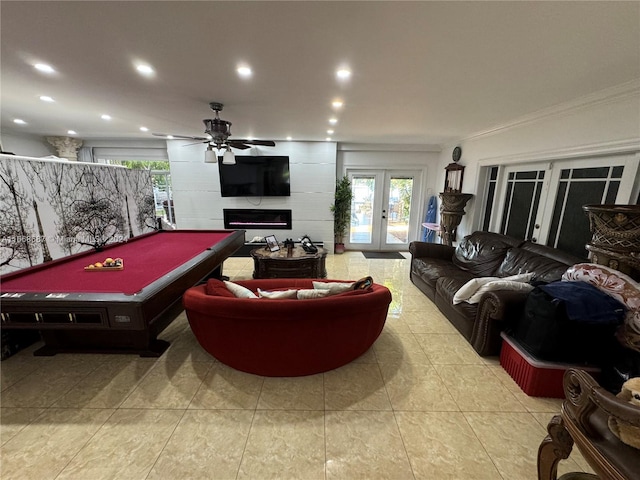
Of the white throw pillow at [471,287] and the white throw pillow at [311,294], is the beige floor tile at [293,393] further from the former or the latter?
the white throw pillow at [471,287]

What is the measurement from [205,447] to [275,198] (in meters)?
4.68

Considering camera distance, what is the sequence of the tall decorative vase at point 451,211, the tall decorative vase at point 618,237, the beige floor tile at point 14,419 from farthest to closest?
the tall decorative vase at point 451,211
the tall decorative vase at point 618,237
the beige floor tile at point 14,419

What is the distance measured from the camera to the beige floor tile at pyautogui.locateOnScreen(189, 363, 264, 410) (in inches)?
68.9

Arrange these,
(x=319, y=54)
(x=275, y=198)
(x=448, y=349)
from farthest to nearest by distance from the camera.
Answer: (x=275, y=198)
(x=448, y=349)
(x=319, y=54)

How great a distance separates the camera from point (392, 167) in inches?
224

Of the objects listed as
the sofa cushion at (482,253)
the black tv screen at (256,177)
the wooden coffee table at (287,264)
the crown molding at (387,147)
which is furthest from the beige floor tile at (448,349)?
the crown molding at (387,147)

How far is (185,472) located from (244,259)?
4108 mm

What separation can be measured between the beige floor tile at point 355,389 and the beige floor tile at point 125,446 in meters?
1.06

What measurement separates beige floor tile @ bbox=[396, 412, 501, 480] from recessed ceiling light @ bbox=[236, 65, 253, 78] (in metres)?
2.83

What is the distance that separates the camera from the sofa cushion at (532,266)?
92.9 inches

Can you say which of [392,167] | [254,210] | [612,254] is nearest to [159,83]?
[254,210]

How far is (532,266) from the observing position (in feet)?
8.60

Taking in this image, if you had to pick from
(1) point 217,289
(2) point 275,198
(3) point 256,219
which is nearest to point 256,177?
(2) point 275,198

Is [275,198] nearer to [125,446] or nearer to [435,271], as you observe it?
[435,271]
